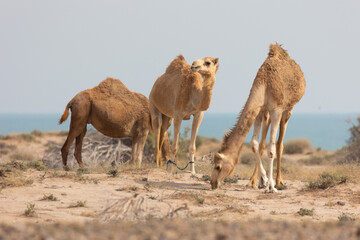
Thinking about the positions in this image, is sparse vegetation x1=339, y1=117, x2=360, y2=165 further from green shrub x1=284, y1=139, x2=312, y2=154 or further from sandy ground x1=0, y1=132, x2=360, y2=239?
sandy ground x1=0, y1=132, x2=360, y2=239

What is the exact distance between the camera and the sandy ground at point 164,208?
461cm

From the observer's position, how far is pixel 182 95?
1184 centimetres

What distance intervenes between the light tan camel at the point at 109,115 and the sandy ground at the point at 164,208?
1949 mm

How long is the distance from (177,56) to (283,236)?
29.4 ft

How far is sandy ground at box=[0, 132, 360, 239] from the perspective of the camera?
461 centimetres

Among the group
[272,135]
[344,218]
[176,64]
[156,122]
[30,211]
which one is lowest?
[30,211]

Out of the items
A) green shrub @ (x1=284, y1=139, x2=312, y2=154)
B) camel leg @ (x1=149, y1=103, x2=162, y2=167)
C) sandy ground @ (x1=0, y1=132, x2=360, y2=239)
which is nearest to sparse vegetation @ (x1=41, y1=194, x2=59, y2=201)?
sandy ground @ (x1=0, y1=132, x2=360, y2=239)

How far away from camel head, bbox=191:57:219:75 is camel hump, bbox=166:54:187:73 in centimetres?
159

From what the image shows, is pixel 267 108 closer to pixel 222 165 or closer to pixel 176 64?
pixel 222 165

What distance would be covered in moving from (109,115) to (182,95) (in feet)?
7.95

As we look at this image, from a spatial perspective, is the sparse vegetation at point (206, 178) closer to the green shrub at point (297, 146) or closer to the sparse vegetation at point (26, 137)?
the green shrub at point (297, 146)

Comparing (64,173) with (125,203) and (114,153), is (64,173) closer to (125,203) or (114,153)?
(125,203)

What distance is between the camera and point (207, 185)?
1096 centimetres

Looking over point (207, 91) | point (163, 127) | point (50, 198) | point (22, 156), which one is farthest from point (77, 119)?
point (22, 156)
